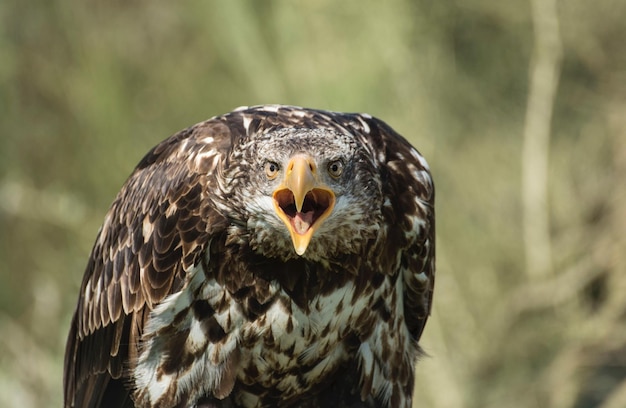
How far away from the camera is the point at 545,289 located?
35.6 feet

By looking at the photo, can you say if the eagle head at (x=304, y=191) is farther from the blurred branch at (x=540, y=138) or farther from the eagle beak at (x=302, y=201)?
the blurred branch at (x=540, y=138)

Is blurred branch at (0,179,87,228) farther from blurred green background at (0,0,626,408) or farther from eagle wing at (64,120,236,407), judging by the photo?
eagle wing at (64,120,236,407)

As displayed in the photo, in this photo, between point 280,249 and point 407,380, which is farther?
point 407,380

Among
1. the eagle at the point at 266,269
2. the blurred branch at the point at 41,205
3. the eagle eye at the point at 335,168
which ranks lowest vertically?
the blurred branch at the point at 41,205

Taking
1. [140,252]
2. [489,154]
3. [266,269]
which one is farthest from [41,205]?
[266,269]

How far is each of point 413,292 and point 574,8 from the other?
6419 millimetres

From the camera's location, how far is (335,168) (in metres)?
4.13

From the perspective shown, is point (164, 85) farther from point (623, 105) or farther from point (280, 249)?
point (280, 249)

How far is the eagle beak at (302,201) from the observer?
3.95 meters

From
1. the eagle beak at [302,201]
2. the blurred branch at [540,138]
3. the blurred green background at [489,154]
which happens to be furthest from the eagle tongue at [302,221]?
the blurred branch at [540,138]

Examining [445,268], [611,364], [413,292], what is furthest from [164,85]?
[413,292]

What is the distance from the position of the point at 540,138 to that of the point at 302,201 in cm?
713

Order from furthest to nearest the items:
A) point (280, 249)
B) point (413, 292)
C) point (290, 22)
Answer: point (290, 22) → point (413, 292) → point (280, 249)

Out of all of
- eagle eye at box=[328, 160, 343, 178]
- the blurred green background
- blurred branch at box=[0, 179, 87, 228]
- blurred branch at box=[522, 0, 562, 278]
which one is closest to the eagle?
eagle eye at box=[328, 160, 343, 178]
